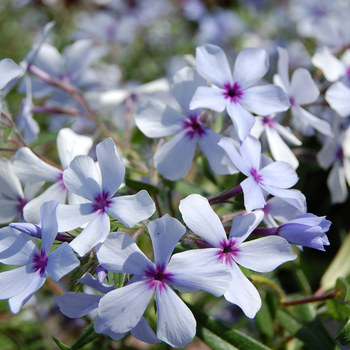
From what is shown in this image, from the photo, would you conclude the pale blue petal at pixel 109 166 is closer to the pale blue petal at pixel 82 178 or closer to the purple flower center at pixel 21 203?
the pale blue petal at pixel 82 178

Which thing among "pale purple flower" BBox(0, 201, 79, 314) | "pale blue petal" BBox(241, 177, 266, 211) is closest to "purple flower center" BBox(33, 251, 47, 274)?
"pale purple flower" BBox(0, 201, 79, 314)

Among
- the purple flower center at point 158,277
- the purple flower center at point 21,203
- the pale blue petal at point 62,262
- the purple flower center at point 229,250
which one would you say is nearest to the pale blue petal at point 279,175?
the purple flower center at point 229,250

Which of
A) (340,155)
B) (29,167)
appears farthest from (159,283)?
(340,155)

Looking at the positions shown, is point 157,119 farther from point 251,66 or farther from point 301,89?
point 301,89

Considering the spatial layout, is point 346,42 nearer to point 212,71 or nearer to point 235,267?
point 212,71

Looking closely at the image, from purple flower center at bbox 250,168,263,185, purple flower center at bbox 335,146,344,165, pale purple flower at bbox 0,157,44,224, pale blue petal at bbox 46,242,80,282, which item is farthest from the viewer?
purple flower center at bbox 335,146,344,165

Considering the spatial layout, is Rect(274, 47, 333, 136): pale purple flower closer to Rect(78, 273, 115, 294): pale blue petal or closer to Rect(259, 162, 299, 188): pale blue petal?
Rect(259, 162, 299, 188): pale blue petal
